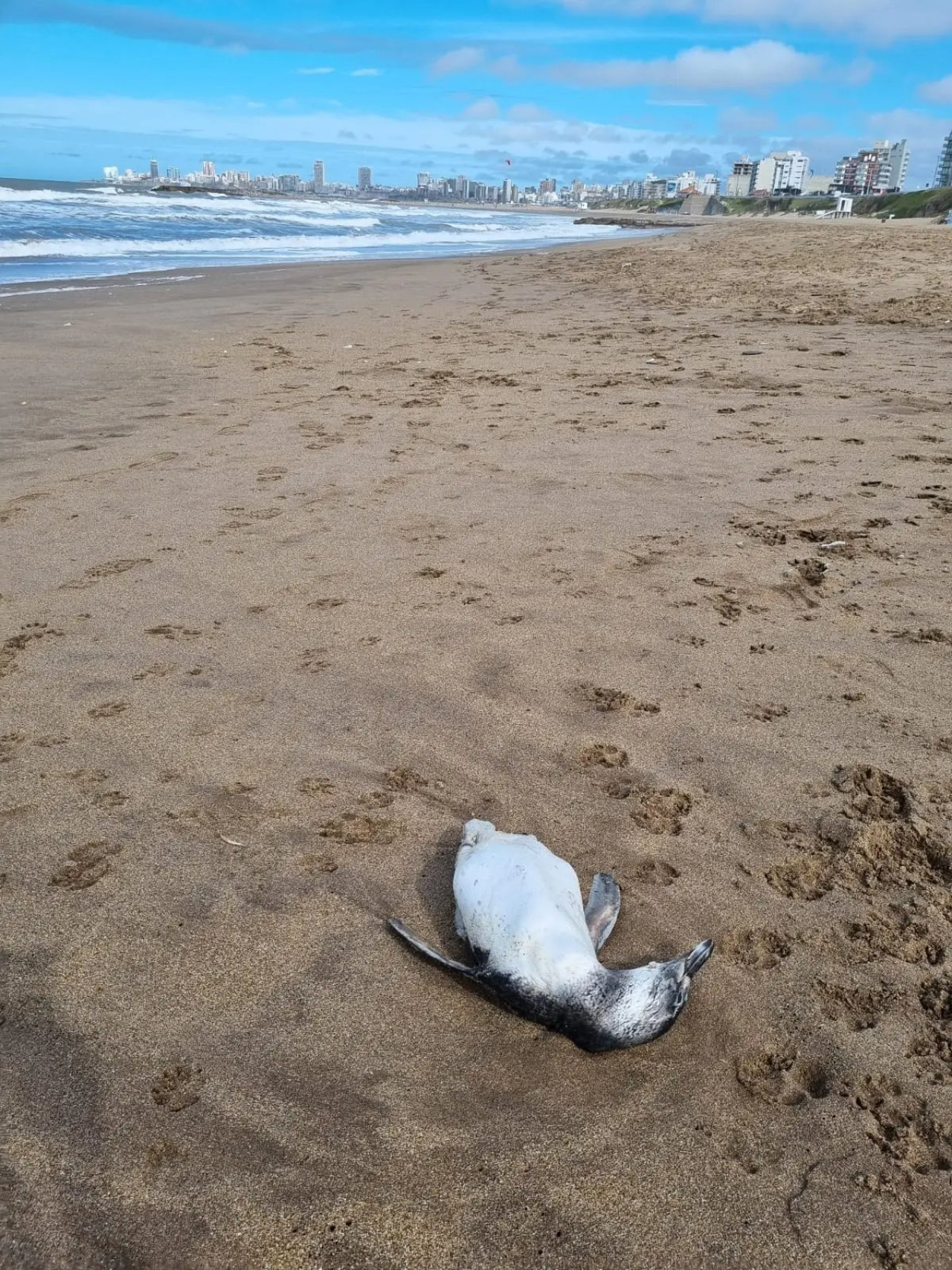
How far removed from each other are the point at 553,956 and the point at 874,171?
169 meters

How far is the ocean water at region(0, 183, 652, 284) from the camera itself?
53.4 ft

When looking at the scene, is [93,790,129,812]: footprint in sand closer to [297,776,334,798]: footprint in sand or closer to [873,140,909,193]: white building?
[297,776,334,798]: footprint in sand

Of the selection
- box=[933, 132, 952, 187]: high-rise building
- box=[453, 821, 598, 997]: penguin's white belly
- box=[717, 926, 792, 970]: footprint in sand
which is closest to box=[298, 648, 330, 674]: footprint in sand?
box=[453, 821, 598, 997]: penguin's white belly

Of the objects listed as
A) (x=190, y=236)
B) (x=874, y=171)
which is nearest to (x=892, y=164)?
(x=874, y=171)

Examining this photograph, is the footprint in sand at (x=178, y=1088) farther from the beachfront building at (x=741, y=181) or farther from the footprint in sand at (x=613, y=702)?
the beachfront building at (x=741, y=181)

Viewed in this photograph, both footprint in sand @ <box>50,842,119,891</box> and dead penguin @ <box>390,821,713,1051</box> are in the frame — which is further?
footprint in sand @ <box>50,842,119,891</box>

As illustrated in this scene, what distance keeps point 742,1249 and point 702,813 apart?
112cm

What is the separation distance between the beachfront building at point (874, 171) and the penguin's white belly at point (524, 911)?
518 feet

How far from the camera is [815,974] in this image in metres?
1.95

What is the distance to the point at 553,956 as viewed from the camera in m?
1.85

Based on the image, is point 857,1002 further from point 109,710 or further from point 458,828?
point 109,710

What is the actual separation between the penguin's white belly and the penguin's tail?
0.65ft

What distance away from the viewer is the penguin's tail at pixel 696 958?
6.07ft

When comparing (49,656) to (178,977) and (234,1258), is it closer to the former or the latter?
(178,977)
